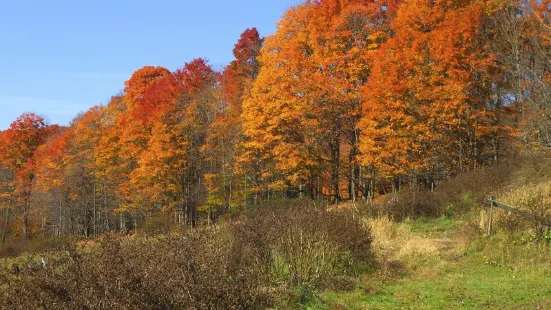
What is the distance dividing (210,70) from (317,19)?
13301 millimetres

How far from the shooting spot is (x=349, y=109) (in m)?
23.6

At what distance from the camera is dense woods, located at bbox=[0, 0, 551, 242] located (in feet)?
67.3

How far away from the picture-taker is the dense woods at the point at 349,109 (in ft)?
67.3

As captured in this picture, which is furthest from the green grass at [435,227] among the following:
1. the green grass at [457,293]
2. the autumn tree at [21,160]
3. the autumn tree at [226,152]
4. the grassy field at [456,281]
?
the autumn tree at [21,160]

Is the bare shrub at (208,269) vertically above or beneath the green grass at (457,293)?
above

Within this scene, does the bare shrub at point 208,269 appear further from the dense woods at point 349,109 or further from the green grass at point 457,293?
Answer: the dense woods at point 349,109

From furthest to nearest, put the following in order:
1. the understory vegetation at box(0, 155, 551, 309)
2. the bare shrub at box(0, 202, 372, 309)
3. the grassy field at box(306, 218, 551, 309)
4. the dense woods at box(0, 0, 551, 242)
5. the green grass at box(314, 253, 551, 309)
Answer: the dense woods at box(0, 0, 551, 242) < the grassy field at box(306, 218, 551, 309) < the green grass at box(314, 253, 551, 309) < the understory vegetation at box(0, 155, 551, 309) < the bare shrub at box(0, 202, 372, 309)

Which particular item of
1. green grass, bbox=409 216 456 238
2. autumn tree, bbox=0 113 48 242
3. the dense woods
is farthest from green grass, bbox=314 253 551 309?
autumn tree, bbox=0 113 48 242

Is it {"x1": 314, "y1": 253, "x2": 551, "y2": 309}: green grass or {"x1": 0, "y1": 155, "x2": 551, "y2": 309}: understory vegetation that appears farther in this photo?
{"x1": 314, "y1": 253, "x2": 551, "y2": 309}: green grass

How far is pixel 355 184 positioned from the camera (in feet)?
85.3

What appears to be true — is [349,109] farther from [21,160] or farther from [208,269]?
[21,160]

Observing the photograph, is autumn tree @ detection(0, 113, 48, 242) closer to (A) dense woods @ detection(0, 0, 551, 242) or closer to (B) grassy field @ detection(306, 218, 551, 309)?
(A) dense woods @ detection(0, 0, 551, 242)

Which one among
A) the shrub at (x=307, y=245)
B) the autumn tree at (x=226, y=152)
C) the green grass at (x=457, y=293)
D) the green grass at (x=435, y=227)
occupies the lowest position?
the green grass at (x=457, y=293)

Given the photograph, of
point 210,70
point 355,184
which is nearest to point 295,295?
point 355,184
